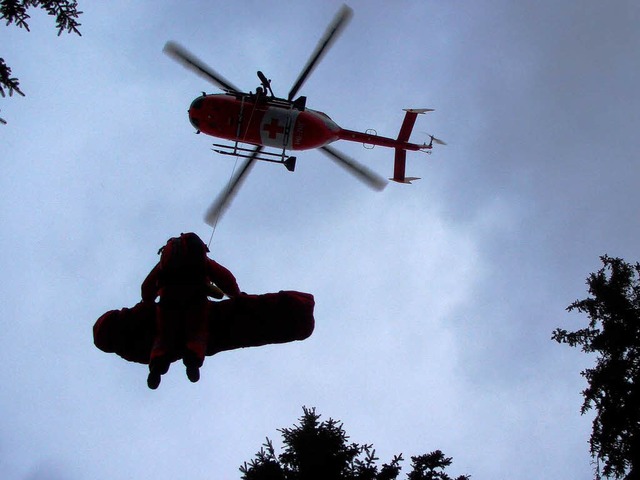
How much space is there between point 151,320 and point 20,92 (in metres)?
3.07

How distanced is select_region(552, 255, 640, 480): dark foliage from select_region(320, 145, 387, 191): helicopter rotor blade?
16.9ft

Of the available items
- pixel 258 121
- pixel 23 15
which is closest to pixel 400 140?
pixel 258 121

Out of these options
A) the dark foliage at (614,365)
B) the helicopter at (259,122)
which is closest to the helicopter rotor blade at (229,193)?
the helicopter at (259,122)

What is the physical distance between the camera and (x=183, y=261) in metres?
6.30

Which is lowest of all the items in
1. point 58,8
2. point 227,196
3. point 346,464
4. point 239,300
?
point 346,464

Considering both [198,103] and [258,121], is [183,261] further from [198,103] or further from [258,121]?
[198,103]

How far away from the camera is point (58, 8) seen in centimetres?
514

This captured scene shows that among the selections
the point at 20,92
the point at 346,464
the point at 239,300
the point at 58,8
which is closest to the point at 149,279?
the point at 239,300

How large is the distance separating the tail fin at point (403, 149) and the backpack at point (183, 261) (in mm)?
8980

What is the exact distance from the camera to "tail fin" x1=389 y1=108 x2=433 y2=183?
46.3 feet

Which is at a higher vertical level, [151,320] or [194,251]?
[194,251]

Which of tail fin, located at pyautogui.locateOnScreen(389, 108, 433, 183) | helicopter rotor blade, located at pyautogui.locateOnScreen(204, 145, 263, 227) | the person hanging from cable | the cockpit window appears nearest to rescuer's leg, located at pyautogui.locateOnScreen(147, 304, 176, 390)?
the person hanging from cable

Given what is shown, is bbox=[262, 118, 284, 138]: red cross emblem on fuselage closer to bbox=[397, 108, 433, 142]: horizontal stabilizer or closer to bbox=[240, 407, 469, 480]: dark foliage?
bbox=[397, 108, 433, 142]: horizontal stabilizer

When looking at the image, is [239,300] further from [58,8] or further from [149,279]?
[58,8]
